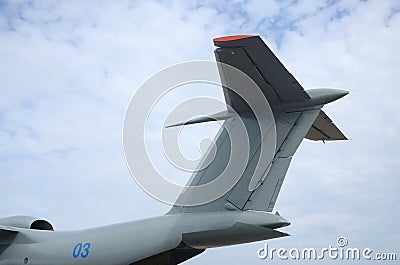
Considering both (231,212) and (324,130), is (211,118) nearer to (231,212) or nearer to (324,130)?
(231,212)

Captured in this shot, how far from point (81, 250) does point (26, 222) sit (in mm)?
2280

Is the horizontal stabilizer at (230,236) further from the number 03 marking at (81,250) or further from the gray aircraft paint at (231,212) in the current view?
the number 03 marking at (81,250)

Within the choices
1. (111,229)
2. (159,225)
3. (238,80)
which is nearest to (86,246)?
(111,229)

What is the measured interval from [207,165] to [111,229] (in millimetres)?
1772

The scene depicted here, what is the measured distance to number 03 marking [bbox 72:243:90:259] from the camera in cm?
735

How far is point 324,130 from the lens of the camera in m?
8.30

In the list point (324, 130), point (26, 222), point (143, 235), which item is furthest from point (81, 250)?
point (324, 130)

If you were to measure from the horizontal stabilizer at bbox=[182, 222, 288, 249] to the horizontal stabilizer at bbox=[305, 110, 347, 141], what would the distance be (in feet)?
7.76

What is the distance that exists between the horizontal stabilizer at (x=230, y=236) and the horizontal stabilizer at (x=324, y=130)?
2365 mm

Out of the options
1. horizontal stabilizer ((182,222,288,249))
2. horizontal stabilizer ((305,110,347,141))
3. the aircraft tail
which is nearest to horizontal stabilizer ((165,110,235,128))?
the aircraft tail

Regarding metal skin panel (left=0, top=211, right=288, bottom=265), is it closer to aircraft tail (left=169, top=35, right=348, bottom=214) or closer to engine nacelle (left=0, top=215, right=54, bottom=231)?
aircraft tail (left=169, top=35, right=348, bottom=214)

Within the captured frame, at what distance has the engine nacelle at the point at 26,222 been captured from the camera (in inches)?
360

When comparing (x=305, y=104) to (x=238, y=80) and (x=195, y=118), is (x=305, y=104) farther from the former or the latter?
(x=195, y=118)

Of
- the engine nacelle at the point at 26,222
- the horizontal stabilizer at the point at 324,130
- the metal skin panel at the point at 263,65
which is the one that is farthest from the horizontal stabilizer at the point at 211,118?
the engine nacelle at the point at 26,222
